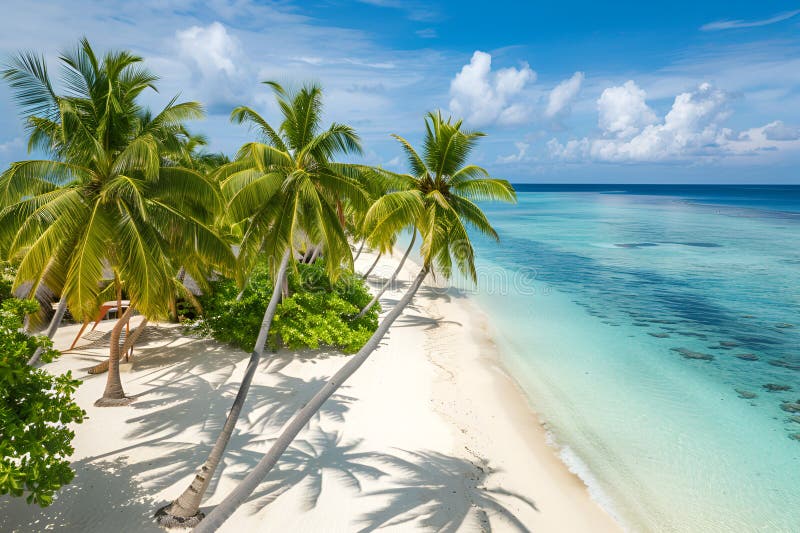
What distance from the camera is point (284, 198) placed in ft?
26.5

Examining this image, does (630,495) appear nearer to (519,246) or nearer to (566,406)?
(566,406)

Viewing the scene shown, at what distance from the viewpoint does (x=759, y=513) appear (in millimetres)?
9180

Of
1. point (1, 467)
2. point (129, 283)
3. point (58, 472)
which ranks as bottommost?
point (58, 472)

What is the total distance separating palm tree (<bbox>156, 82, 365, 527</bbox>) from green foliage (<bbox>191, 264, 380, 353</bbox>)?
576 centimetres

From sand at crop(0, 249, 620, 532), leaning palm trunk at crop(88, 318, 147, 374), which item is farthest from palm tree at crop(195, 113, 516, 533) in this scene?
leaning palm trunk at crop(88, 318, 147, 374)

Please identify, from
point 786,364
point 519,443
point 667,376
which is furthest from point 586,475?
point 786,364

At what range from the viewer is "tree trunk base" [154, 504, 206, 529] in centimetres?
704

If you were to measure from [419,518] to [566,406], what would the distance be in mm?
7074

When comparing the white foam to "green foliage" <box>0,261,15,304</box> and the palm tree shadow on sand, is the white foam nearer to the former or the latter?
the palm tree shadow on sand

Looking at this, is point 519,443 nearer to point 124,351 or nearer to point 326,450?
point 326,450

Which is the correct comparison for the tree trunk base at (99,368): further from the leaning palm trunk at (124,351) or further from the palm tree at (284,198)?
the palm tree at (284,198)

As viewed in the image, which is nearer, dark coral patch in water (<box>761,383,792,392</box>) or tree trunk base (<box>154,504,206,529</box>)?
tree trunk base (<box>154,504,206,529</box>)

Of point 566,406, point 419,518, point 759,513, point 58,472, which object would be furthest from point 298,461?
point 759,513

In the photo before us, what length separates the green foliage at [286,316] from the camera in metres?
14.1
